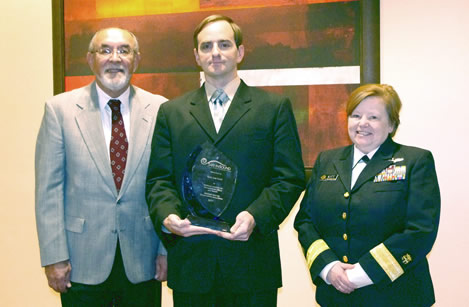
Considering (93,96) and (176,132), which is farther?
(93,96)

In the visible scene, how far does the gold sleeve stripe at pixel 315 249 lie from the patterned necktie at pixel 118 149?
787 millimetres

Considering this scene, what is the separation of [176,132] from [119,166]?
0.32m

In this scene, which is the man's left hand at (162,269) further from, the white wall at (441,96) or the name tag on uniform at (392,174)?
the white wall at (441,96)

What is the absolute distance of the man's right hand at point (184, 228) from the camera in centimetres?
150

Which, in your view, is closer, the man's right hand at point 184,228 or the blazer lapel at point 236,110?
the man's right hand at point 184,228

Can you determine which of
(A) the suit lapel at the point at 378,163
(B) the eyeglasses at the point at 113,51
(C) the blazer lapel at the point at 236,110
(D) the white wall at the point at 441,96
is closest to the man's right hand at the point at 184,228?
(C) the blazer lapel at the point at 236,110

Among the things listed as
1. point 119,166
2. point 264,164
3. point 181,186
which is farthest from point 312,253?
point 119,166

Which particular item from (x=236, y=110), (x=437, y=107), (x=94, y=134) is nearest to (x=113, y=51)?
(x=94, y=134)

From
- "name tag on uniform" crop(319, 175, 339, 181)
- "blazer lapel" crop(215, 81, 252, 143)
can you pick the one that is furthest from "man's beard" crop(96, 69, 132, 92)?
"name tag on uniform" crop(319, 175, 339, 181)

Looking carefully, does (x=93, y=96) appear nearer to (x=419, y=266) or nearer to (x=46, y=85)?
(x=46, y=85)

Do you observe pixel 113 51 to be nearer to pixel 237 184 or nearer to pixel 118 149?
pixel 118 149

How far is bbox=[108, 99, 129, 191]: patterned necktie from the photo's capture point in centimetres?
183

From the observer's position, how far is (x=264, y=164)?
64.4 inches

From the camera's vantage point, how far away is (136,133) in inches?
73.1
